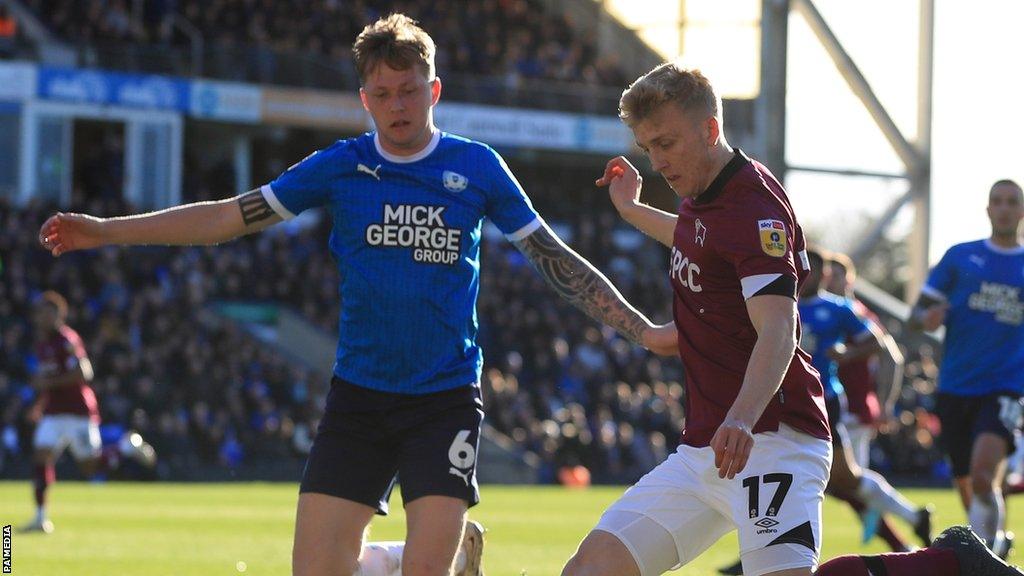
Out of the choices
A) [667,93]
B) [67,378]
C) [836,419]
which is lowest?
[67,378]

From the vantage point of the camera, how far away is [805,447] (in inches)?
218

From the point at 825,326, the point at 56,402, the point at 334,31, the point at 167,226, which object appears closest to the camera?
the point at 167,226

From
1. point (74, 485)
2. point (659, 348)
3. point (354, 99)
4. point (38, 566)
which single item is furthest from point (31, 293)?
point (659, 348)

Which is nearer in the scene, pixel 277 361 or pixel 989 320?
pixel 989 320

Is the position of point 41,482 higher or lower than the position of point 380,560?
lower

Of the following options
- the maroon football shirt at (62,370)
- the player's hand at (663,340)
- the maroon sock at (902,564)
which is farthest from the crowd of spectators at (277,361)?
the maroon sock at (902,564)

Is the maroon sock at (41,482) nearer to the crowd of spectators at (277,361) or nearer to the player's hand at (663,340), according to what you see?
the player's hand at (663,340)

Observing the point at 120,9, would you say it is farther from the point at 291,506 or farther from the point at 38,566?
the point at 38,566

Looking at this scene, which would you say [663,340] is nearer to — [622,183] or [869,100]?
[622,183]

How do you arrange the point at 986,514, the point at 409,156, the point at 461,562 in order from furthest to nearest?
1. the point at 986,514
2. the point at 461,562
3. the point at 409,156

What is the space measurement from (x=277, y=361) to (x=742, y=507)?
84.8 feet

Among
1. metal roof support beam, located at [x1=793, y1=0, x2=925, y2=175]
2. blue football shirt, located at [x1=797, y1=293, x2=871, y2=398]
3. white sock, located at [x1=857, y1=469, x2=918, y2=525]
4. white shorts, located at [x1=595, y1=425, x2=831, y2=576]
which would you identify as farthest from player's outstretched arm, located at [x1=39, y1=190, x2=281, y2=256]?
metal roof support beam, located at [x1=793, y1=0, x2=925, y2=175]

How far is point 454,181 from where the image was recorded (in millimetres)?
6223

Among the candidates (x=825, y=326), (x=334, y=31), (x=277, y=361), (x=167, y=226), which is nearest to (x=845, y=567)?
(x=167, y=226)
